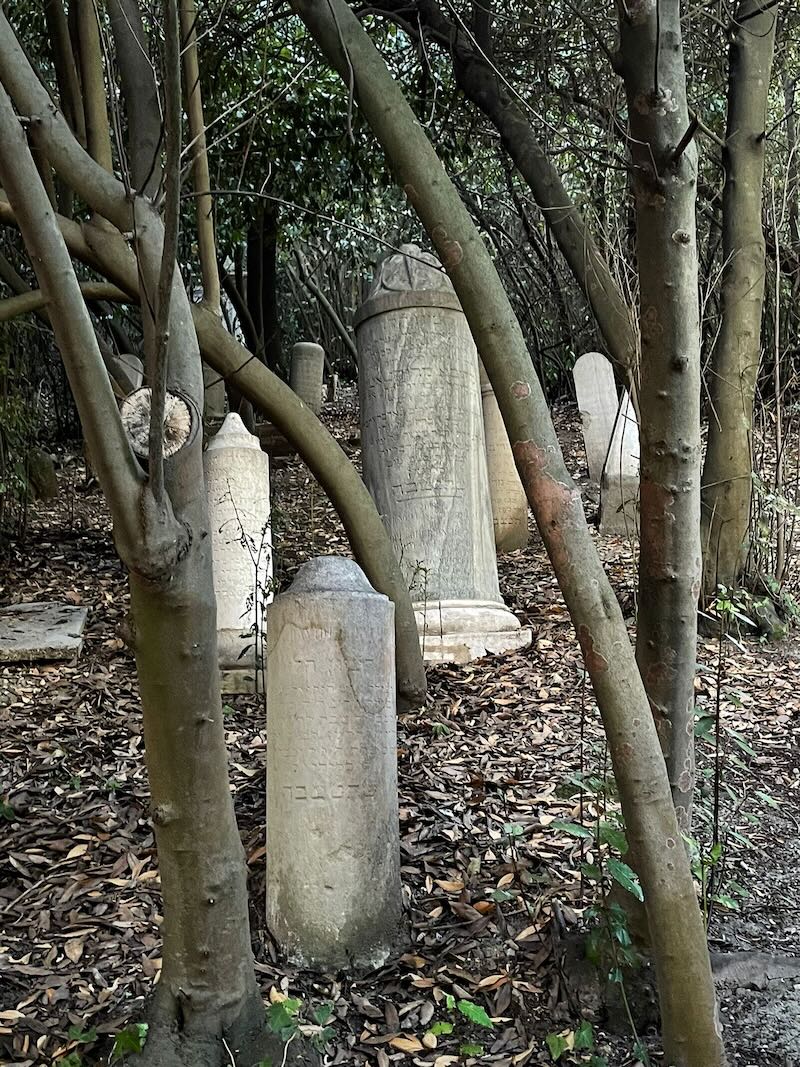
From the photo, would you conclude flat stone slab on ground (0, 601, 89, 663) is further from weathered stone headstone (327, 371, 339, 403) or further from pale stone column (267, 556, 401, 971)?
weathered stone headstone (327, 371, 339, 403)

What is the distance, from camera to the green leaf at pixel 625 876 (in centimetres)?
262

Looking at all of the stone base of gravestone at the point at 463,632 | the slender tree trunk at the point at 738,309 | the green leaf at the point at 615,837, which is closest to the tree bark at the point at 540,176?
the slender tree trunk at the point at 738,309

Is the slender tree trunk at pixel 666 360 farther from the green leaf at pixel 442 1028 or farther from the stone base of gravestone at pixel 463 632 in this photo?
the stone base of gravestone at pixel 463 632

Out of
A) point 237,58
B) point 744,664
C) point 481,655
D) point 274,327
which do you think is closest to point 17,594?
point 481,655

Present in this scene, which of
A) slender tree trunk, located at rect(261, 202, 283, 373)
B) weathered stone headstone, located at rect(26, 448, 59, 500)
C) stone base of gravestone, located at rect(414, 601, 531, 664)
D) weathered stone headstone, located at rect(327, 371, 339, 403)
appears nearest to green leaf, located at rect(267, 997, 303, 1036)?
stone base of gravestone, located at rect(414, 601, 531, 664)

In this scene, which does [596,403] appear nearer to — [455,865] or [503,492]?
[503,492]

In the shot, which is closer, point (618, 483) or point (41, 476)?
point (618, 483)

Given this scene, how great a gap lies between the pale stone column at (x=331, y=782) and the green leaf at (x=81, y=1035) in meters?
0.60

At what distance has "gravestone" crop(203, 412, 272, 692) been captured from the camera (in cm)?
529

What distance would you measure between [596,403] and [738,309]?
4379 mm

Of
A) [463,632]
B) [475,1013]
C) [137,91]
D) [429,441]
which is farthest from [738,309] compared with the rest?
[475,1013]

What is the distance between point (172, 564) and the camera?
2.26 meters

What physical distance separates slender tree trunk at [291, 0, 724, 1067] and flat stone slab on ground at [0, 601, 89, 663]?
381 centimetres

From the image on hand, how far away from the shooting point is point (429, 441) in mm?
6000
